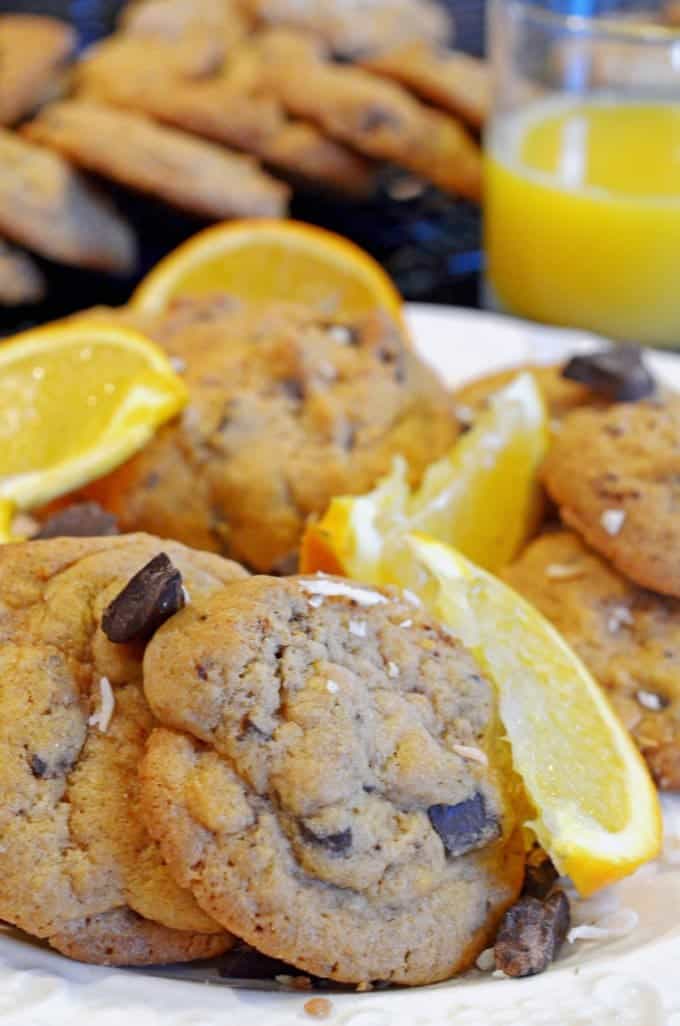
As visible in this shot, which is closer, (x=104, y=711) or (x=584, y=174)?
(x=104, y=711)

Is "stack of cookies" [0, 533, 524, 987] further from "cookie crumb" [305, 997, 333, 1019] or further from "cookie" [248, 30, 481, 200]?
"cookie" [248, 30, 481, 200]

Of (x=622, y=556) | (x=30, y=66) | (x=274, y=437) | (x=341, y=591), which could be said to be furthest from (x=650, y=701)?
(x=30, y=66)

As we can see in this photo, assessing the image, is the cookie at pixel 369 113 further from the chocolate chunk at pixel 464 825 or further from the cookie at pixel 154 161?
the chocolate chunk at pixel 464 825

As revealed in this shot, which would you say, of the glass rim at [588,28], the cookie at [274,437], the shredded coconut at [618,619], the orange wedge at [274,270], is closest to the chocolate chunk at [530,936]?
the shredded coconut at [618,619]

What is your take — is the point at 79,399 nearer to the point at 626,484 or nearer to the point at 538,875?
the point at 626,484

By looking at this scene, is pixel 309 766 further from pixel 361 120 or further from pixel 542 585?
pixel 361 120

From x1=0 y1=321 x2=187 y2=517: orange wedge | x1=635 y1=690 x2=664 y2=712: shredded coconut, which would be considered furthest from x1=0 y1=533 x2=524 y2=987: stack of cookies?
→ x1=0 y1=321 x2=187 y2=517: orange wedge
